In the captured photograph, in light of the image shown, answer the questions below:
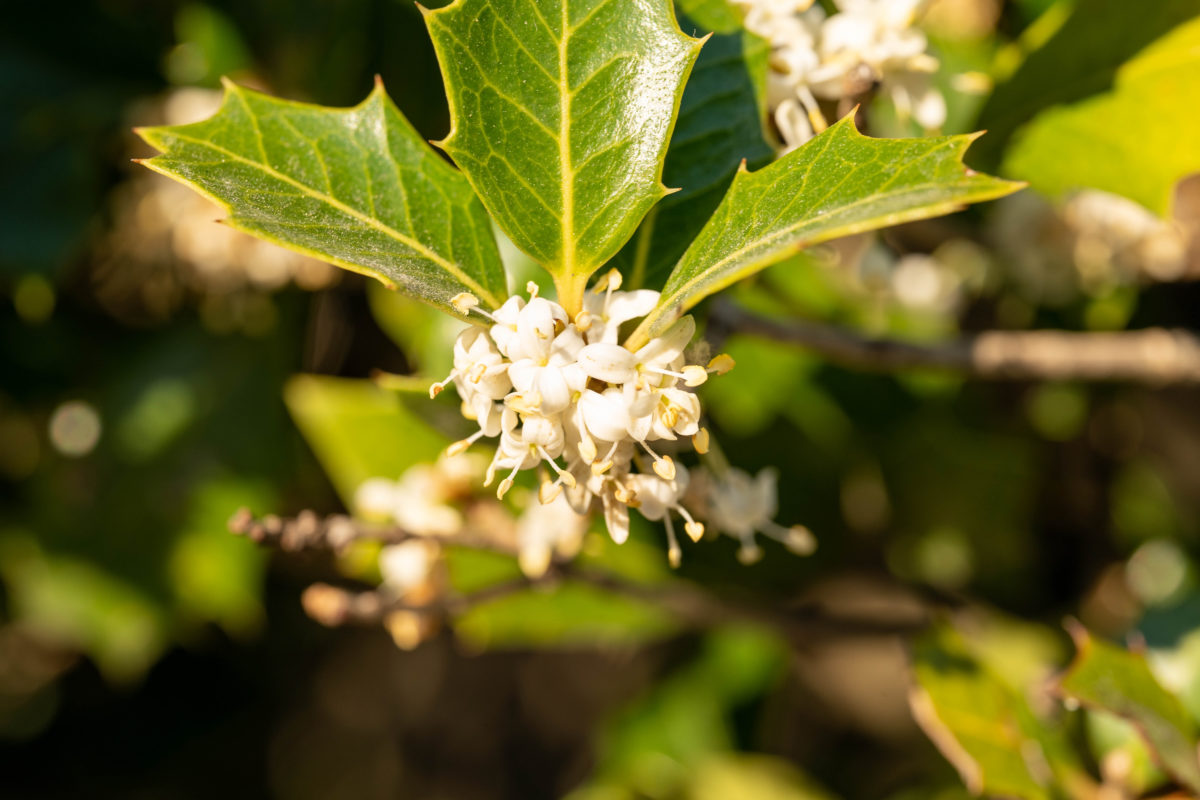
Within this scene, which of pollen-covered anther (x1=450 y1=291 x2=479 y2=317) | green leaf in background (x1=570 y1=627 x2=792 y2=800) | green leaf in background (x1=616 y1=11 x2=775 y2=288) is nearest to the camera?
pollen-covered anther (x1=450 y1=291 x2=479 y2=317)

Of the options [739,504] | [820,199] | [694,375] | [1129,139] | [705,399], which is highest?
[820,199]

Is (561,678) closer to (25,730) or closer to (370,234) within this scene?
(25,730)

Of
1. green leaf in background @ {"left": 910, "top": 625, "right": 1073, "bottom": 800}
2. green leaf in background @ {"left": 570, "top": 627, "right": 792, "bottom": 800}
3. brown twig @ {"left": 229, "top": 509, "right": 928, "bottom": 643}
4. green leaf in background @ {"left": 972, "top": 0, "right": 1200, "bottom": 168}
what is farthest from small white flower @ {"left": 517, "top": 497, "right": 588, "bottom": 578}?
green leaf in background @ {"left": 570, "top": 627, "right": 792, "bottom": 800}

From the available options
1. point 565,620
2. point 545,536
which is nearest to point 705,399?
point 565,620

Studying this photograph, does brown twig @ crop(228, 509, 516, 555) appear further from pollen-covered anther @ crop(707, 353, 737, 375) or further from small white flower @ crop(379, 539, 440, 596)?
pollen-covered anther @ crop(707, 353, 737, 375)

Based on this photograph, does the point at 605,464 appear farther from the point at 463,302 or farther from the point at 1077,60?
the point at 1077,60

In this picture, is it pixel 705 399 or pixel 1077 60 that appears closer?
pixel 1077 60

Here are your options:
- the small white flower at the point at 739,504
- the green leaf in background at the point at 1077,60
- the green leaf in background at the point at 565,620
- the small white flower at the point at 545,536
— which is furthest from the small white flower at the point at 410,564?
the green leaf in background at the point at 1077,60

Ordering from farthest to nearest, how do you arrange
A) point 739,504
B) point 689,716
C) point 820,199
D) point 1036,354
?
point 689,716
point 1036,354
point 739,504
point 820,199

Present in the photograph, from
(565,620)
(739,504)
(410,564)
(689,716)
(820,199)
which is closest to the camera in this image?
(820,199)
